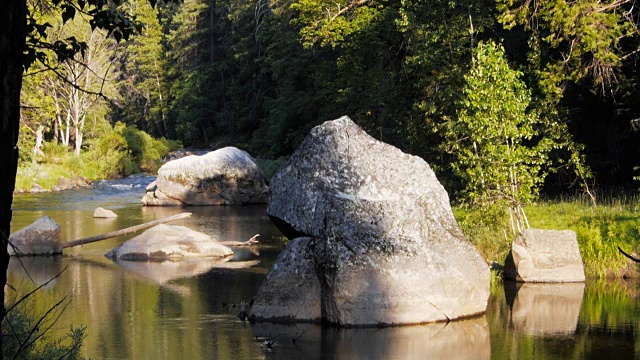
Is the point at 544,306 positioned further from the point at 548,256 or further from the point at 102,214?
the point at 102,214

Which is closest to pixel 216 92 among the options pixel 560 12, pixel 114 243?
pixel 114 243

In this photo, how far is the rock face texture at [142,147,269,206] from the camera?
35.0 m

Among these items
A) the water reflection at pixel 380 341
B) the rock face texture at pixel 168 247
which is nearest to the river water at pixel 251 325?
the water reflection at pixel 380 341

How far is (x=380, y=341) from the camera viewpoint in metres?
12.6

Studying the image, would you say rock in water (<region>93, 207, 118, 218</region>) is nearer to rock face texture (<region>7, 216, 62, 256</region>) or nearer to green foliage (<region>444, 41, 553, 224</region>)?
Answer: rock face texture (<region>7, 216, 62, 256</region>)

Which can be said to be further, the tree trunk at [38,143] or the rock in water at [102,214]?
the tree trunk at [38,143]

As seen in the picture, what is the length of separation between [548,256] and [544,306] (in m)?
2.04

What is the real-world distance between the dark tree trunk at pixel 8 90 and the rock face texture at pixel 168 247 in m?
16.0

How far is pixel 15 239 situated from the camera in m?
20.4

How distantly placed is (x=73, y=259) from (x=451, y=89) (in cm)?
1100

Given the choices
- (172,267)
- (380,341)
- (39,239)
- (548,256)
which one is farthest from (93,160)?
(380,341)

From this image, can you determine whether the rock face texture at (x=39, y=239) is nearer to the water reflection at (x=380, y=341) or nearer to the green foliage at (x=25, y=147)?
the water reflection at (x=380, y=341)

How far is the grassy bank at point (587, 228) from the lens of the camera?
690 inches

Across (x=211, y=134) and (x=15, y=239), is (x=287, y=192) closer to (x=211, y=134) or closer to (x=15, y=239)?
(x=15, y=239)
